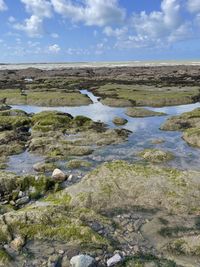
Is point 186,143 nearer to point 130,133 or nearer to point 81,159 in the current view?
point 130,133

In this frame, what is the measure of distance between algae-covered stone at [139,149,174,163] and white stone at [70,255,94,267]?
12.3m

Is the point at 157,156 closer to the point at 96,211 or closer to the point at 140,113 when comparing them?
the point at 96,211

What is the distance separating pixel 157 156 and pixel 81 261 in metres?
13.0

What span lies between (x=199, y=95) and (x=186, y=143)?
108ft

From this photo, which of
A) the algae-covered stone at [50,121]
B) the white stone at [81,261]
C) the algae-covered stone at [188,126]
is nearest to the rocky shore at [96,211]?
the white stone at [81,261]

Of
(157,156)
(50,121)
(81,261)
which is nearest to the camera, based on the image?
(81,261)

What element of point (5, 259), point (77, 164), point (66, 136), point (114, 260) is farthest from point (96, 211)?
point (66, 136)

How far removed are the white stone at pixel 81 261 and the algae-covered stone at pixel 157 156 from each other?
1232 centimetres

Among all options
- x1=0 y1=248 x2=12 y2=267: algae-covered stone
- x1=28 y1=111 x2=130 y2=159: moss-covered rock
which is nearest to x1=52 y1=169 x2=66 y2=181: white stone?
x1=28 y1=111 x2=130 y2=159: moss-covered rock

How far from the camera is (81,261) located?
10.6m

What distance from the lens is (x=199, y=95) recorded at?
5816 centimetres

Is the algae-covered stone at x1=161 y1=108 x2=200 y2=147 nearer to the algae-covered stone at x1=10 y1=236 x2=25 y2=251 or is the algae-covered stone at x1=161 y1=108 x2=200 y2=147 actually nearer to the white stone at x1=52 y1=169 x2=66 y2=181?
the white stone at x1=52 y1=169 x2=66 y2=181

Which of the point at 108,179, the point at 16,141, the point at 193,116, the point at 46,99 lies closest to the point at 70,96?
the point at 46,99

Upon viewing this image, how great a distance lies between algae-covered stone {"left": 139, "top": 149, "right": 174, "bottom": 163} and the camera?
22.5 metres
